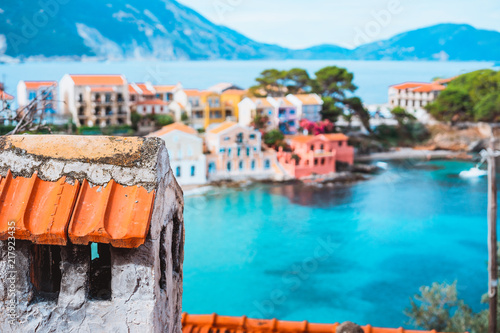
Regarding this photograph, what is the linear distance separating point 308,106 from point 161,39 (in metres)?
28.1

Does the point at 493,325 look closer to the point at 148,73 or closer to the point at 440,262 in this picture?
the point at 440,262

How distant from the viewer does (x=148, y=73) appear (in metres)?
52.5

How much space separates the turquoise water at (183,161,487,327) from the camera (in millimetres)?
16625

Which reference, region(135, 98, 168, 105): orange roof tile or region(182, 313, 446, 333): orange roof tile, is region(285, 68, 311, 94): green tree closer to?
region(135, 98, 168, 105): orange roof tile

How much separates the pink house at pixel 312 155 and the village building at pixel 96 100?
35.7ft

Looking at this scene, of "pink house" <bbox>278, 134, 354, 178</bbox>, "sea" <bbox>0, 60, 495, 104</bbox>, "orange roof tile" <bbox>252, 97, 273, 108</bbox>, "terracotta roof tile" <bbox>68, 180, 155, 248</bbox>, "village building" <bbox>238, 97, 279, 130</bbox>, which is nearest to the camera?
"terracotta roof tile" <bbox>68, 180, 155, 248</bbox>

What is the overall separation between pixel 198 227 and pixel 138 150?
21.7m

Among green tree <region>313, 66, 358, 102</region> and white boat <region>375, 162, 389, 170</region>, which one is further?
green tree <region>313, 66, 358, 102</region>

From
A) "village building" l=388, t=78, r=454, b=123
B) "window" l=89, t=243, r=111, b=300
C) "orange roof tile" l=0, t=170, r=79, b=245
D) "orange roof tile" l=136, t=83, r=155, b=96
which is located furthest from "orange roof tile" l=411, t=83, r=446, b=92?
"orange roof tile" l=0, t=170, r=79, b=245

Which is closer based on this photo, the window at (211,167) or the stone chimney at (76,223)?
the stone chimney at (76,223)

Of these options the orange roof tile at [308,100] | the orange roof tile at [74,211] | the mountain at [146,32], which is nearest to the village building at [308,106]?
the orange roof tile at [308,100]

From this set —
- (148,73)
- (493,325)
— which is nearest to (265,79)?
(148,73)

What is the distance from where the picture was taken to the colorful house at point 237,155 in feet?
103

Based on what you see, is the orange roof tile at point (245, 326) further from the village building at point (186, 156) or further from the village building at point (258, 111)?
the village building at point (258, 111)
